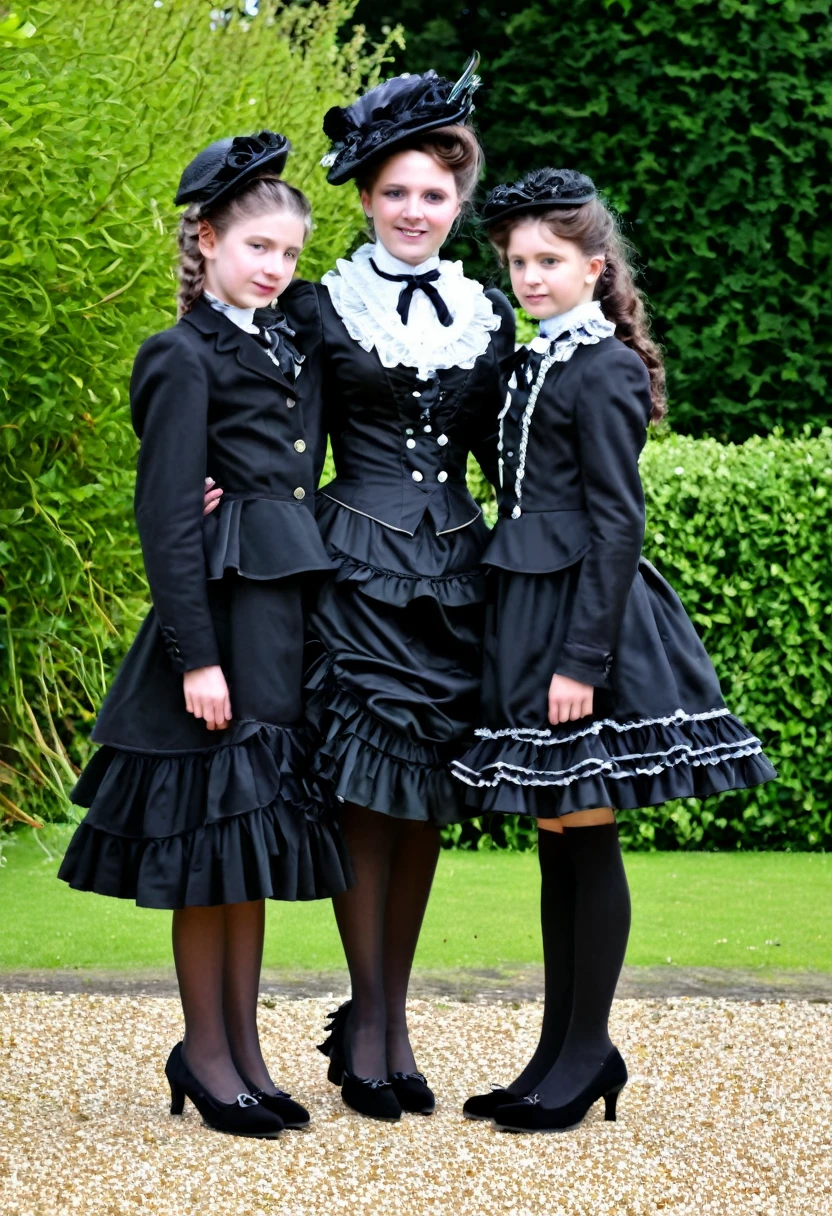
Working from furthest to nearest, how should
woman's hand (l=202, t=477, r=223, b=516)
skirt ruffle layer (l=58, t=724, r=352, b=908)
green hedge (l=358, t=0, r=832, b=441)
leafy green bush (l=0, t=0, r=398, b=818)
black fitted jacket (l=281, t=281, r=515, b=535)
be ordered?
green hedge (l=358, t=0, r=832, b=441)
leafy green bush (l=0, t=0, r=398, b=818)
black fitted jacket (l=281, t=281, r=515, b=535)
woman's hand (l=202, t=477, r=223, b=516)
skirt ruffle layer (l=58, t=724, r=352, b=908)

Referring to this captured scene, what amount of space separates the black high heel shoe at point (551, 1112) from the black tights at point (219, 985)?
0.45 metres

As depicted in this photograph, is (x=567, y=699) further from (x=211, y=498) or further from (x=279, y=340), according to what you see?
(x=279, y=340)

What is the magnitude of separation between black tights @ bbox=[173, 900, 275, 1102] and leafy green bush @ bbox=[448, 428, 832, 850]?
302cm

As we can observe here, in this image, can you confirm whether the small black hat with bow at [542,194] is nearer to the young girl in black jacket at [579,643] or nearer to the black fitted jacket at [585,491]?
the young girl in black jacket at [579,643]

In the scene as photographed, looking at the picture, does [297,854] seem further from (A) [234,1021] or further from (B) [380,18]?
(B) [380,18]

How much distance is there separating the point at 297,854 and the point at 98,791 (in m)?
0.39

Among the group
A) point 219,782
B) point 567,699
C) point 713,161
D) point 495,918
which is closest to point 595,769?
point 567,699

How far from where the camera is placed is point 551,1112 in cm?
295

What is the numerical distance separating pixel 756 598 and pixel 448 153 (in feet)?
10.9

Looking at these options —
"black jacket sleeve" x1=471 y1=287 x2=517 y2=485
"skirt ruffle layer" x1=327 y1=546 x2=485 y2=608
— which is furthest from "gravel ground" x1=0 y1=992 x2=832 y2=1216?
"black jacket sleeve" x1=471 y1=287 x2=517 y2=485

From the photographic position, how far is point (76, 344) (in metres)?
4.61

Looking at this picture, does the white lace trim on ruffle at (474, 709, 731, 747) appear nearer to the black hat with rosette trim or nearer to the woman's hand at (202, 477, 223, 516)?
the woman's hand at (202, 477, 223, 516)

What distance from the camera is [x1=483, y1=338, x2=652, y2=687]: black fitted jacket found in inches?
111

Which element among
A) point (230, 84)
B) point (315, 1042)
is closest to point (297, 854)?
point (315, 1042)
